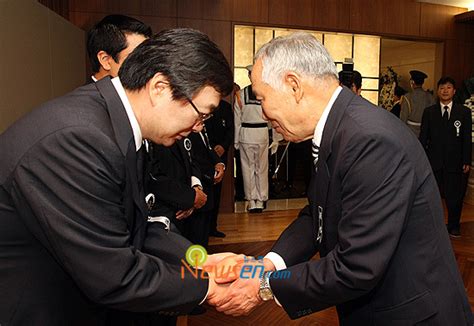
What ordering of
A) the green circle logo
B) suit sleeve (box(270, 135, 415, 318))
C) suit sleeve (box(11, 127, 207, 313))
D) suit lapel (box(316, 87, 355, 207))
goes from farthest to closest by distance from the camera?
the green circle logo
suit lapel (box(316, 87, 355, 207))
suit sleeve (box(270, 135, 415, 318))
suit sleeve (box(11, 127, 207, 313))

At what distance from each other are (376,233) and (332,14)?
5.40 m

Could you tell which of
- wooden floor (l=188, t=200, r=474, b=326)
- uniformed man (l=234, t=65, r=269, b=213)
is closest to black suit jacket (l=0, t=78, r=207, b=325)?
wooden floor (l=188, t=200, r=474, b=326)

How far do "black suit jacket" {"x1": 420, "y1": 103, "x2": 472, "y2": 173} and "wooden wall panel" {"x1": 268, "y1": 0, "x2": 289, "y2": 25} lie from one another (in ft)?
7.41

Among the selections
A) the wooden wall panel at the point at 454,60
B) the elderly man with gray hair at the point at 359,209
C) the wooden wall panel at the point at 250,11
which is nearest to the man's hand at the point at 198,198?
the elderly man with gray hair at the point at 359,209

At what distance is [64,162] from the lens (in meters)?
0.90

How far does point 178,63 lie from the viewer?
1.10 m

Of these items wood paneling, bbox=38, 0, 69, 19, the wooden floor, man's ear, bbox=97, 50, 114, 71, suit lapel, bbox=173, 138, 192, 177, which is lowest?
the wooden floor

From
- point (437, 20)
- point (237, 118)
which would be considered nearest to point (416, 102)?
point (437, 20)

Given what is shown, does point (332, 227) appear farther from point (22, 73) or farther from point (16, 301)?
point (22, 73)

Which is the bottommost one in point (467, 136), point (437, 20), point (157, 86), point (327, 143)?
point (467, 136)

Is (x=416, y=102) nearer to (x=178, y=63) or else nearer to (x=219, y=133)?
(x=219, y=133)

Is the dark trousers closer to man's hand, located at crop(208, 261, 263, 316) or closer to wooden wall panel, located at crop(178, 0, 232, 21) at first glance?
wooden wall panel, located at crop(178, 0, 232, 21)

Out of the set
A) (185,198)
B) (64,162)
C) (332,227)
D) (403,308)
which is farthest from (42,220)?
(185,198)

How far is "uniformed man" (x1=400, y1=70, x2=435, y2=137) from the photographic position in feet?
19.4
